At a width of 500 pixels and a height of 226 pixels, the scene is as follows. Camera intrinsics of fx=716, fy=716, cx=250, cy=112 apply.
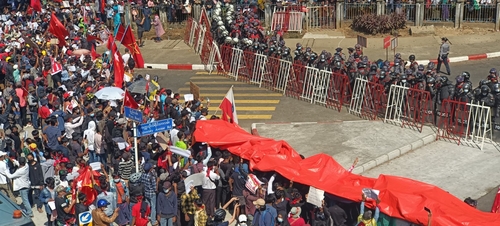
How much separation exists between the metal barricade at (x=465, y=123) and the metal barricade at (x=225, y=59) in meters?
9.12

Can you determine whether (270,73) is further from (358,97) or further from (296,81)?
(358,97)

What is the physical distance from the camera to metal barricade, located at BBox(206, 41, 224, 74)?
25608 millimetres

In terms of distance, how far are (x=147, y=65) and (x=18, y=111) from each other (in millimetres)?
8609

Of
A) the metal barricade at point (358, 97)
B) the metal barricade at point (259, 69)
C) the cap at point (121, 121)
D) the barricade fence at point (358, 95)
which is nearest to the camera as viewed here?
the cap at point (121, 121)

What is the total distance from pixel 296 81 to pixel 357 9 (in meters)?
10.2

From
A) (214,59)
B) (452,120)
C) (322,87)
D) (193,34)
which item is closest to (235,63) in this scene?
(214,59)

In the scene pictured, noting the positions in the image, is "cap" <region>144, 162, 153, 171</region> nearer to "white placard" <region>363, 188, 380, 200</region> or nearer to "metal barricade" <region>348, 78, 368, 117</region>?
"white placard" <region>363, 188, 380, 200</region>

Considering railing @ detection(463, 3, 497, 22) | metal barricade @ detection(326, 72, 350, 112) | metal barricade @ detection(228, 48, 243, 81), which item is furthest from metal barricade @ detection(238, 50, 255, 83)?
railing @ detection(463, 3, 497, 22)

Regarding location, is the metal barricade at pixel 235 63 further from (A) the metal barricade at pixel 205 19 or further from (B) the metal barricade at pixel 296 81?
(A) the metal barricade at pixel 205 19

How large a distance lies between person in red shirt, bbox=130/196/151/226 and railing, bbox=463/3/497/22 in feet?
69.0

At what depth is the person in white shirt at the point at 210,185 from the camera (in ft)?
45.7

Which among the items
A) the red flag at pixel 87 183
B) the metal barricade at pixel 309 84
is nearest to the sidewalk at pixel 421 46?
the metal barricade at pixel 309 84

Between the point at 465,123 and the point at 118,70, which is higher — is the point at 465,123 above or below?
below

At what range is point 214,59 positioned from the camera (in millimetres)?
26234
